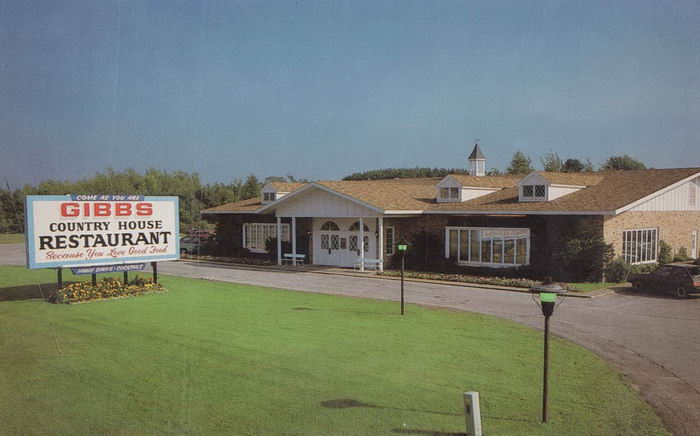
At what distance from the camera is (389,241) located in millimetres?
30469

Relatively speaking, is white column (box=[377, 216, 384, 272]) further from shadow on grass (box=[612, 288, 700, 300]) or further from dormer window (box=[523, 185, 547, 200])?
shadow on grass (box=[612, 288, 700, 300])

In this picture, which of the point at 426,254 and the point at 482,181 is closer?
the point at 426,254

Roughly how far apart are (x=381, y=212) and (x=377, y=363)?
17.2m

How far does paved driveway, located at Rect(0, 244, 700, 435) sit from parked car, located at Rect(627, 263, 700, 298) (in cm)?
64

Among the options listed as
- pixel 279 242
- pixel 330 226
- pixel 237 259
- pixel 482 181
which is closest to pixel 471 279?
pixel 482 181

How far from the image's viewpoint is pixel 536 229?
25016mm

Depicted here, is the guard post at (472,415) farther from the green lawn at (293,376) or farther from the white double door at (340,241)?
the white double door at (340,241)

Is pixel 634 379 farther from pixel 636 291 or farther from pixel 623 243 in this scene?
pixel 623 243

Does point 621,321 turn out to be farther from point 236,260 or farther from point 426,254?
point 236,260

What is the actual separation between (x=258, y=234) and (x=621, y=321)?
25.5m

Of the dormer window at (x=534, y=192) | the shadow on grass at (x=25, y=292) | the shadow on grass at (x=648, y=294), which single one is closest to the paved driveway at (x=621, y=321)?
the shadow on grass at (x=648, y=294)

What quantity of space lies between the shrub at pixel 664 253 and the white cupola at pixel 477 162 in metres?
15.4

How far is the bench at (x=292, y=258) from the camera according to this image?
3281 cm

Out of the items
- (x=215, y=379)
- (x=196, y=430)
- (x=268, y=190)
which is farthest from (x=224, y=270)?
(x=196, y=430)
